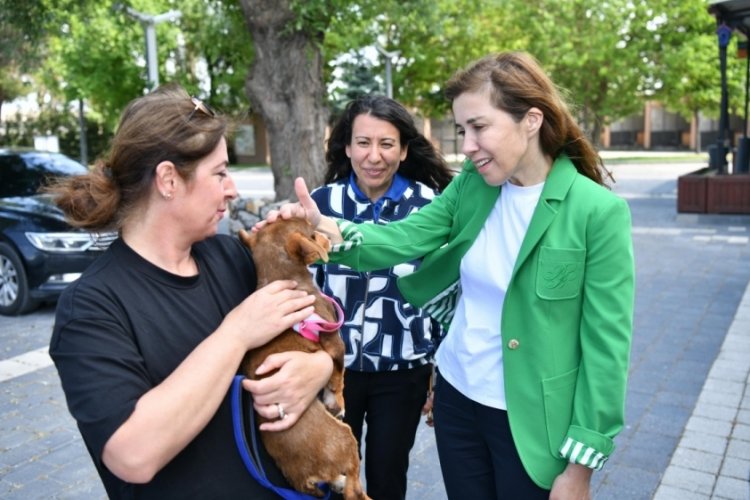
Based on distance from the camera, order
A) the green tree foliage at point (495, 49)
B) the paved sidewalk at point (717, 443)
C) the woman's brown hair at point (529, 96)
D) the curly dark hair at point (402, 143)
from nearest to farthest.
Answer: the woman's brown hair at point (529, 96), the curly dark hair at point (402, 143), the paved sidewalk at point (717, 443), the green tree foliage at point (495, 49)

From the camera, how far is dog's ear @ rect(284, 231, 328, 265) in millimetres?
2129

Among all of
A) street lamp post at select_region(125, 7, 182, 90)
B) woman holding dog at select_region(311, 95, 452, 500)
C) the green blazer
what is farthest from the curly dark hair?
street lamp post at select_region(125, 7, 182, 90)

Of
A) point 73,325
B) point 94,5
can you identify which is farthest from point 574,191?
point 94,5

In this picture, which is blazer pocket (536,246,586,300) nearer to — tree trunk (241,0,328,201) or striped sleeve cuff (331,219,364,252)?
striped sleeve cuff (331,219,364,252)

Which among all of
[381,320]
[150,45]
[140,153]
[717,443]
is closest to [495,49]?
[150,45]

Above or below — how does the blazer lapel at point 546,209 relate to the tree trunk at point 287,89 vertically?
below

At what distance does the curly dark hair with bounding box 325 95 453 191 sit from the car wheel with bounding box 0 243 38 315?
22.9 feet

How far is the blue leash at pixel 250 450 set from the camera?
5.98 feet

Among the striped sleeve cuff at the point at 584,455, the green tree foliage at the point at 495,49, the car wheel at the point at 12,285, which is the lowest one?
the car wheel at the point at 12,285

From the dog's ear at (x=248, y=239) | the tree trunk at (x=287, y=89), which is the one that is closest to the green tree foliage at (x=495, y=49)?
the tree trunk at (x=287, y=89)

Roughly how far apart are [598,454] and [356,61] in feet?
103

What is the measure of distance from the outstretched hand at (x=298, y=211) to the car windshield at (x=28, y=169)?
858 cm

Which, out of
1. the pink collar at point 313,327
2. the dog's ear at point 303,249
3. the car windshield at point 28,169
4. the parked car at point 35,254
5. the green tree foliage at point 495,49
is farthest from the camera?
the green tree foliage at point 495,49

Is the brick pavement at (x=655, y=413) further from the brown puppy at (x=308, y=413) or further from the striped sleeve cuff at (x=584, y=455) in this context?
the brown puppy at (x=308, y=413)
